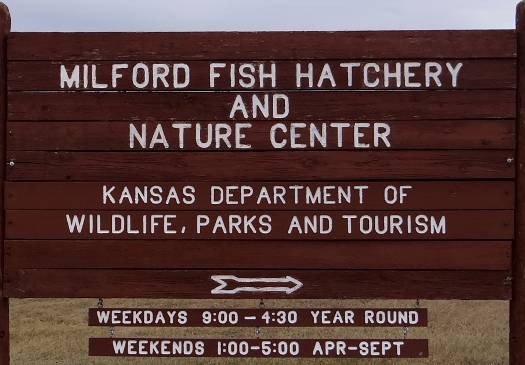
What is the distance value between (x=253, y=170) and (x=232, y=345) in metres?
1.59

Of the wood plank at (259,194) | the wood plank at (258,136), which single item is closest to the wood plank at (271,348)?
the wood plank at (259,194)

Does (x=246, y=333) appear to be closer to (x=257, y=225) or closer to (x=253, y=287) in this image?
(x=253, y=287)

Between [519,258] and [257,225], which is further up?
[257,225]

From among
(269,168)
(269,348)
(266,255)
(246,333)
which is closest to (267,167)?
(269,168)

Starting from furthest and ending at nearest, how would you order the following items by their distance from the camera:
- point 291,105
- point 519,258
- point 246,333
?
point 246,333, point 291,105, point 519,258

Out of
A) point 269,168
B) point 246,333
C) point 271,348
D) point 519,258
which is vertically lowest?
point 246,333

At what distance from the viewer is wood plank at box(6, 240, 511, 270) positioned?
20.3ft

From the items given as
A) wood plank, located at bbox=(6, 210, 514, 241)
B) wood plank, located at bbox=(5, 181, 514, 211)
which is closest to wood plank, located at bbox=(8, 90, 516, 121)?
wood plank, located at bbox=(5, 181, 514, 211)

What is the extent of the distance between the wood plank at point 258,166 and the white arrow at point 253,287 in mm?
902

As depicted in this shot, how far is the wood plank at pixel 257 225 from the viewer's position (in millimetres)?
6188

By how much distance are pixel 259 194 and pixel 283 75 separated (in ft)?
3.61

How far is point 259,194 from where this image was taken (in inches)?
245

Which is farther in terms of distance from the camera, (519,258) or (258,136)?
(258,136)

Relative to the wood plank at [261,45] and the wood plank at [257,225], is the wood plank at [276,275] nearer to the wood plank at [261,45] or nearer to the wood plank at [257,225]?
the wood plank at [257,225]
